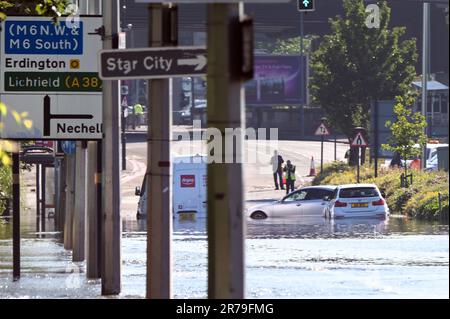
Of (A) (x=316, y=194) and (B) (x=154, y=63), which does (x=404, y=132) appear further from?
(B) (x=154, y=63)

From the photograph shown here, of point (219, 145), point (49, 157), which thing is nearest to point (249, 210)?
point (49, 157)

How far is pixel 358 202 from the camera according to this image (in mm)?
42781

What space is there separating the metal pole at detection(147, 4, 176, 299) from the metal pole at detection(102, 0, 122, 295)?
3505mm

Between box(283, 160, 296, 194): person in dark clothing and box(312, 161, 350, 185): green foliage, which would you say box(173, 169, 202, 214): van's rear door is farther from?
box(312, 161, 350, 185): green foliage

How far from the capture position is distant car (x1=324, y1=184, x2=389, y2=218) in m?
42.5

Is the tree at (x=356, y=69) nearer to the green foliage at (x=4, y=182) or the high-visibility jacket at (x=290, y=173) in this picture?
the high-visibility jacket at (x=290, y=173)

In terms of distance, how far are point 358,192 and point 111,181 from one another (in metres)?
24.9

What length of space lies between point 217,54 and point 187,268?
45.7 ft

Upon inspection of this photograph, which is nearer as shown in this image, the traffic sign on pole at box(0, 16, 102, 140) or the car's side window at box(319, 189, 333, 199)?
the traffic sign on pole at box(0, 16, 102, 140)

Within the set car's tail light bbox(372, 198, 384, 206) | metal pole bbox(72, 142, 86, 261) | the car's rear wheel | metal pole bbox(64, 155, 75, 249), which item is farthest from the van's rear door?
metal pole bbox(72, 142, 86, 261)

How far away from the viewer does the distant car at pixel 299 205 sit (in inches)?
1747

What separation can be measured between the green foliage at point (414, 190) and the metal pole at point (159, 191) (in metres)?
27.7

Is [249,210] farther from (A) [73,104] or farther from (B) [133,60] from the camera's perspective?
(B) [133,60]

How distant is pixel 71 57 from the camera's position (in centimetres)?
1992
